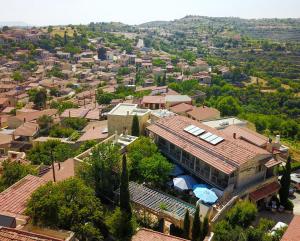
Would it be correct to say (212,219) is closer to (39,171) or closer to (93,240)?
(93,240)

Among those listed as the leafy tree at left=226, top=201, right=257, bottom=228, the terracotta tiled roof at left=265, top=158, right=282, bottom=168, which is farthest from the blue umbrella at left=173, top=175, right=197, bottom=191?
the terracotta tiled roof at left=265, top=158, right=282, bottom=168

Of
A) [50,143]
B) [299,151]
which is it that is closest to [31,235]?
[50,143]

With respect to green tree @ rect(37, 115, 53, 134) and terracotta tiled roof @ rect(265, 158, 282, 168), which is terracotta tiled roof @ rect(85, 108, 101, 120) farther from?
terracotta tiled roof @ rect(265, 158, 282, 168)

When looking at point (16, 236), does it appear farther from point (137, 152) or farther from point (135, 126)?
point (135, 126)

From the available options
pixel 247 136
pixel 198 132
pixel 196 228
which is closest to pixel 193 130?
pixel 198 132

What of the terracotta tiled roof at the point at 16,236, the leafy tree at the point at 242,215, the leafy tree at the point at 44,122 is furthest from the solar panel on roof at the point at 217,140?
the leafy tree at the point at 44,122
